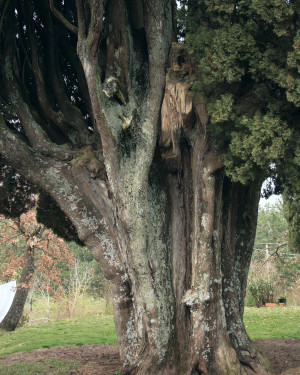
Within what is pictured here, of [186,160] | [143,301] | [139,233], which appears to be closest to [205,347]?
[143,301]

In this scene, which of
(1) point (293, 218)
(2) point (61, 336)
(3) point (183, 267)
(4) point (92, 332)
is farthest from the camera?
(4) point (92, 332)

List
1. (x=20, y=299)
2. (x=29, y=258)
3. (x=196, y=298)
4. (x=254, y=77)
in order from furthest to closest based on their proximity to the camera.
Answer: (x=29, y=258), (x=20, y=299), (x=196, y=298), (x=254, y=77)

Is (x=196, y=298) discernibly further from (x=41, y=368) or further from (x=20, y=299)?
(x=20, y=299)

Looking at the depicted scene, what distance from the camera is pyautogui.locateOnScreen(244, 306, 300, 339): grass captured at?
1121cm

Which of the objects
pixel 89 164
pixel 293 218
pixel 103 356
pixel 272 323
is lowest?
pixel 103 356

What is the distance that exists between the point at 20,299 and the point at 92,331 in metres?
3.91

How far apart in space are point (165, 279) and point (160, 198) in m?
1.28

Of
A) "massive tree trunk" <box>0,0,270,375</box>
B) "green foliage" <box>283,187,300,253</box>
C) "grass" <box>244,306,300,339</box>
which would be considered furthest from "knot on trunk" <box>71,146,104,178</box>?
"grass" <box>244,306,300,339</box>

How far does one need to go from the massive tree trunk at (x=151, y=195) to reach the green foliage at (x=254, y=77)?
59cm

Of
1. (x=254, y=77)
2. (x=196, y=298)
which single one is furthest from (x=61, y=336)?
(x=254, y=77)

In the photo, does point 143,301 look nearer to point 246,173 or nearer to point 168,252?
point 168,252

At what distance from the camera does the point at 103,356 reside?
879cm

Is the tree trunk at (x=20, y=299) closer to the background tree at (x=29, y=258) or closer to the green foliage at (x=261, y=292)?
the background tree at (x=29, y=258)

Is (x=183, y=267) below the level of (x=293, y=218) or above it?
below
